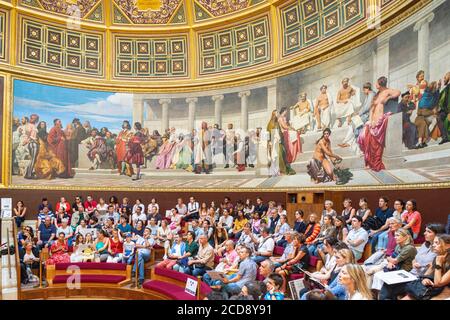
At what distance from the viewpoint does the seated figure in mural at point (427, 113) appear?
8609 mm

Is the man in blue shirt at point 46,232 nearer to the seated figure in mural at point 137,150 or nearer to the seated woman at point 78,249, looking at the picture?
the seated woman at point 78,249

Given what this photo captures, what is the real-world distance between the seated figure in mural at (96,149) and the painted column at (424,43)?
13223 mm

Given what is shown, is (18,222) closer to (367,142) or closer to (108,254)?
(108,254)

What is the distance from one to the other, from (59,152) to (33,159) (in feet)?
3.51

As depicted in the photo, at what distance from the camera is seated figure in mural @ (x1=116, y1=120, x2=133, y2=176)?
1773cm

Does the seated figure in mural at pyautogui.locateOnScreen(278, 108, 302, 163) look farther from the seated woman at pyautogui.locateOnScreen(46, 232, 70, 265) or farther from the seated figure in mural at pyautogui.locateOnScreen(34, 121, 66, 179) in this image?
the seated figure in mural at pyautogui.locateOnScreen(34, 121, 66, 179)

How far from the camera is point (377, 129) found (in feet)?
34.7

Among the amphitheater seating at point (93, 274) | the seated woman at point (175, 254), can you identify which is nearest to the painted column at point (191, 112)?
the seated woman at point (175, 254)

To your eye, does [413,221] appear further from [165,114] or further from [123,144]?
[123,144]

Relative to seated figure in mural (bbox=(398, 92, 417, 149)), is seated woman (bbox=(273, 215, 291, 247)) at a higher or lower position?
lower

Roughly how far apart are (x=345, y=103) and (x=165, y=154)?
8649 millimetres

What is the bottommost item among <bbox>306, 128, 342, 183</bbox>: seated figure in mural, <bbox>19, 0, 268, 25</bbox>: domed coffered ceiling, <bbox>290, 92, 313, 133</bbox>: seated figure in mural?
Answer: <bbox>306, 128, 342, 183</bbox>: seated figure in mural

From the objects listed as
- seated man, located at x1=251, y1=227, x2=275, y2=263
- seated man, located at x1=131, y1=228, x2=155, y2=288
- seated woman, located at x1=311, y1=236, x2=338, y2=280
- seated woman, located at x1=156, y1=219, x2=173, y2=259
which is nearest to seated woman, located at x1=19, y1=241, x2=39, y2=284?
seated man, located at x1=131, y1=228, x2=155, y2=288

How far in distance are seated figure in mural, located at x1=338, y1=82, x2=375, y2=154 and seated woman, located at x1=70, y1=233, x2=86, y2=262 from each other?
849cm
